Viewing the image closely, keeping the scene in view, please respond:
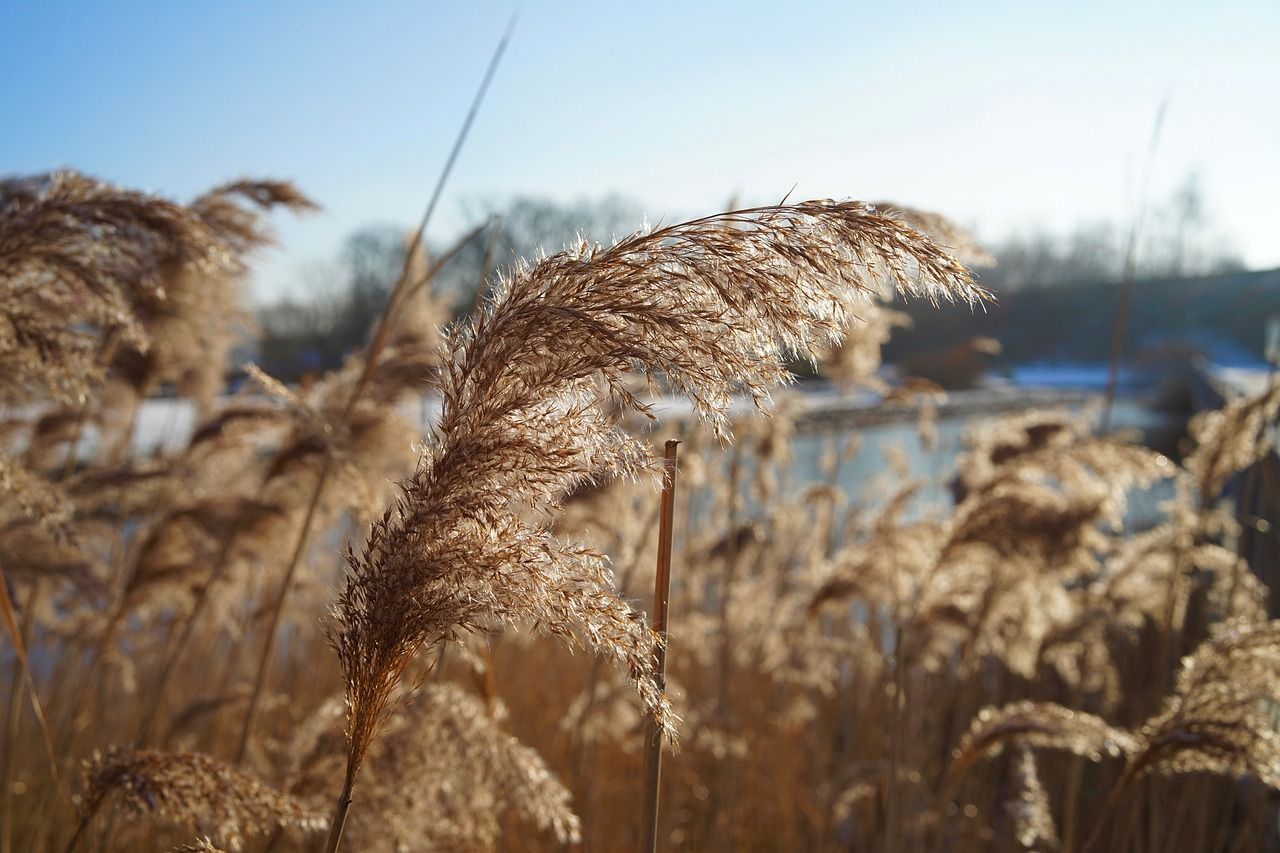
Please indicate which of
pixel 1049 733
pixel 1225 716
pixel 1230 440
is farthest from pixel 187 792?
pixel 1230 440

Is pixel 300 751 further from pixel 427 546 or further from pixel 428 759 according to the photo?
pixel 427 546

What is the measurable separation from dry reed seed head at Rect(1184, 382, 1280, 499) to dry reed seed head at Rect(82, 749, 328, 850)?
2.35 meters

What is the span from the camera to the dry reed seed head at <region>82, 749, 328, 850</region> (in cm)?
108

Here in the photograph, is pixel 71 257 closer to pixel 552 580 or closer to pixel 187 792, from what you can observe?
pixel 187 792

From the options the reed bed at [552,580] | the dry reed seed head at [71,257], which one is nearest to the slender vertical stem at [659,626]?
the reed bed at [552,580]

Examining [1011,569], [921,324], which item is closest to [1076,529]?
[1011,569]

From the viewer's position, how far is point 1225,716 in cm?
136

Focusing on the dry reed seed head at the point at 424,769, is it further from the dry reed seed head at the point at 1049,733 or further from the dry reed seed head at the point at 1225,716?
the dry reed seed head at the point at 1225,716

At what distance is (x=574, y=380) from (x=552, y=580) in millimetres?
185

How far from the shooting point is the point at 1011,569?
7.99 ft

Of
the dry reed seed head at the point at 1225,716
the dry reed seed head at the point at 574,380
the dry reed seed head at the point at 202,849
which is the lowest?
the dry reed seed head at the point at 202,849

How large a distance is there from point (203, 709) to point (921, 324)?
36.6 metres

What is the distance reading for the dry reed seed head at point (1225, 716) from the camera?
1311mm

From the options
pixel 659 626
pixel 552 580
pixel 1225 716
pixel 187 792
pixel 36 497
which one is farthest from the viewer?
pixel 1225 716
